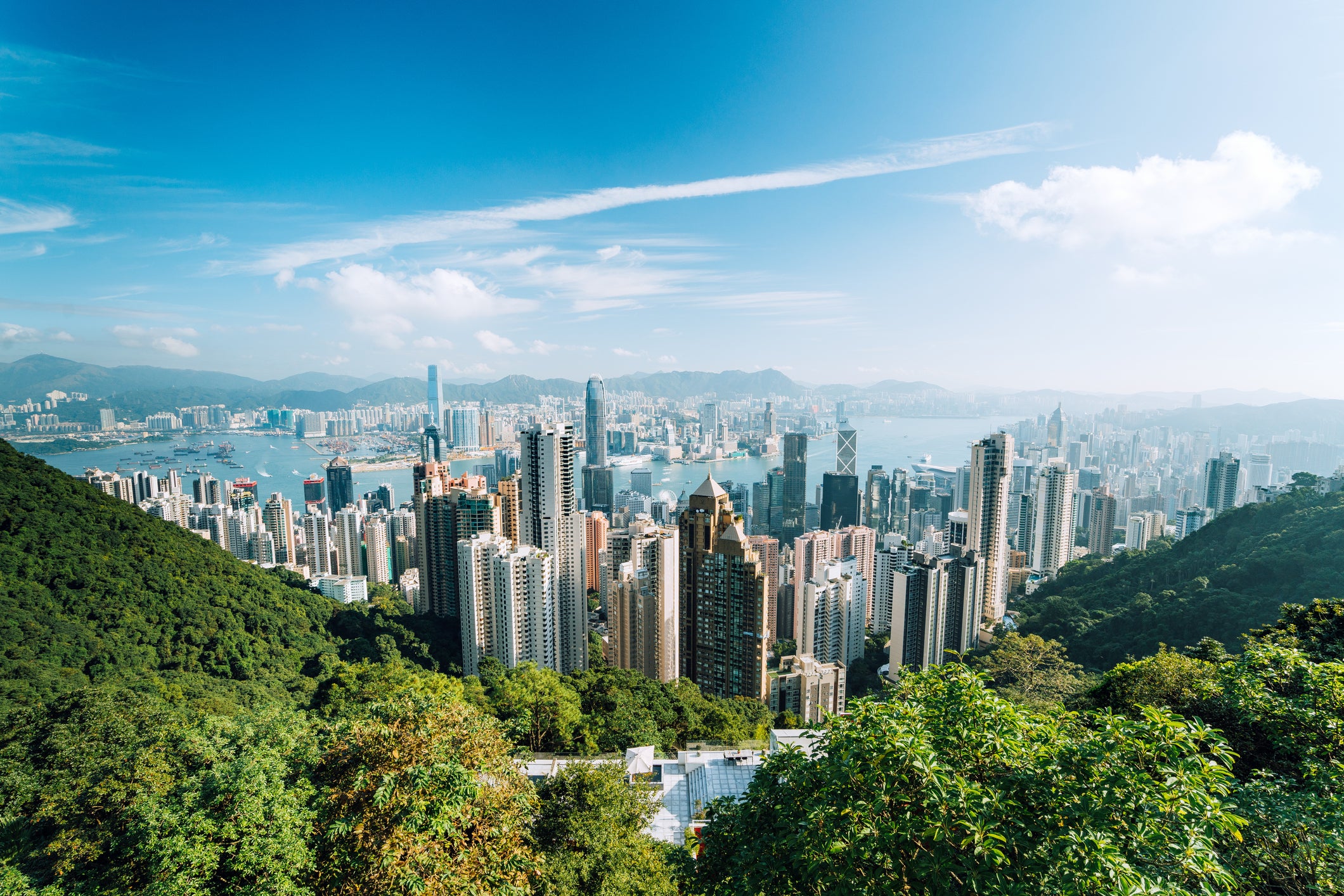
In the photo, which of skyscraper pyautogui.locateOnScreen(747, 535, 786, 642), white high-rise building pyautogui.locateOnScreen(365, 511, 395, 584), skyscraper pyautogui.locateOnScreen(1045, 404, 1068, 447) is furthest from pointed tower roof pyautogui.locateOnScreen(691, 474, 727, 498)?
skyscraper pyautogui.locateOnScreen(1045, 404, 1068, 447)

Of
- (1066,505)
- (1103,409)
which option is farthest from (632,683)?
(1103,409)

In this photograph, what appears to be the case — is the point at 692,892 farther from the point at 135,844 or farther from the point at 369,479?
the point at 369,479

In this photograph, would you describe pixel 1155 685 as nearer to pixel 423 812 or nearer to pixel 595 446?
pixel 423 812

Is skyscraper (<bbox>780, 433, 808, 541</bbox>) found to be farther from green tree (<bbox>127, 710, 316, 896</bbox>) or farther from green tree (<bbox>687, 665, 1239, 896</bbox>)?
green tree (<bbox>687, 665, 1239, 896</bbox>)

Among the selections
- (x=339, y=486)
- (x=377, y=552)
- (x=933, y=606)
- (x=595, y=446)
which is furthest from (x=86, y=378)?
(x=933, y=606)

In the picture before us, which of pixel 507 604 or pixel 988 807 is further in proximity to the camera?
pixel 507 604

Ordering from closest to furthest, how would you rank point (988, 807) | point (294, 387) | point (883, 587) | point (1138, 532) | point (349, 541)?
point (988, 807) → point (883, 587) → point (349, 541) → point (1138, 532) → point (294, 387)

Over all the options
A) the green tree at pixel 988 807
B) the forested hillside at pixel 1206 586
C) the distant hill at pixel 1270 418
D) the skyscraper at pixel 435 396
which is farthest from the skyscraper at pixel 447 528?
the skyscraper at pixel 435 396
